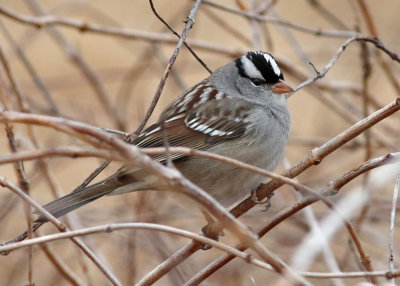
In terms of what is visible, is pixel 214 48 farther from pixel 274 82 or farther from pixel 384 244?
pixel 384 244

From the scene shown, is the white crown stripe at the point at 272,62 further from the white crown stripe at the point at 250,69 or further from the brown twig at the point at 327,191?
the brown twig at the point at 327,191

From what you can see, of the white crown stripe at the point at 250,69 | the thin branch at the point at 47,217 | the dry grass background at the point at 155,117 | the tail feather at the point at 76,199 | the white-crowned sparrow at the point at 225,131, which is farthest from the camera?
the dry grass background at the point at 155,117

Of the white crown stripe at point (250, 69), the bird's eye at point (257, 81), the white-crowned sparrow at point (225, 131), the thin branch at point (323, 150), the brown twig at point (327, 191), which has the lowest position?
the brown twig at point (327, 191)

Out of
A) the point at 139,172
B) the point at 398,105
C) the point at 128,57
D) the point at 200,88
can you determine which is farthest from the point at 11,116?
the point at 128,57

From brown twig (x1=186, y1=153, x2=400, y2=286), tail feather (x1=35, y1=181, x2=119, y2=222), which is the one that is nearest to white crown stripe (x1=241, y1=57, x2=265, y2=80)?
tail feather (x1=35, y1=181, x2=119, y2=222)

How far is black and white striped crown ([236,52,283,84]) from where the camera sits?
3.37 meters

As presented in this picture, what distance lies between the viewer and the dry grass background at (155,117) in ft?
12.3

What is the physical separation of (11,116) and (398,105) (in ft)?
3.90

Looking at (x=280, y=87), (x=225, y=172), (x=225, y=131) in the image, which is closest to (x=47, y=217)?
(x=225, y=172)

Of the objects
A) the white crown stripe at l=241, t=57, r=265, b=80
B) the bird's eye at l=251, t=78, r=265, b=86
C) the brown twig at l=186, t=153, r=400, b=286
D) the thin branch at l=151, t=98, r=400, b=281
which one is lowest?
the brown twig at l=186, t=153, r=400, b=286

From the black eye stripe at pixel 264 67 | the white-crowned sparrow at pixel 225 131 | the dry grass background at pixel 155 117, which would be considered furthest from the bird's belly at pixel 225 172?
the black eye stripe at pixel 264 67

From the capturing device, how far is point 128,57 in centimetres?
708

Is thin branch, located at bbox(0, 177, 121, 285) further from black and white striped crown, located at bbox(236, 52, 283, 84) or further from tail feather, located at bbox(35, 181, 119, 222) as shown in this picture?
black and white striped crown, located at bbox(236, 52, 283, 84)

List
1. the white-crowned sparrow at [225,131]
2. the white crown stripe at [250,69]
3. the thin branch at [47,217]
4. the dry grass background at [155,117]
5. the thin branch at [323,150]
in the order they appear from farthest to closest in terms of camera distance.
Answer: the dry grass background at [155,117], the white crown stripe at [250,69], the white-crowned sparrow at [225,131], the thin branch at [323,150], the thin branch at [47,217]
